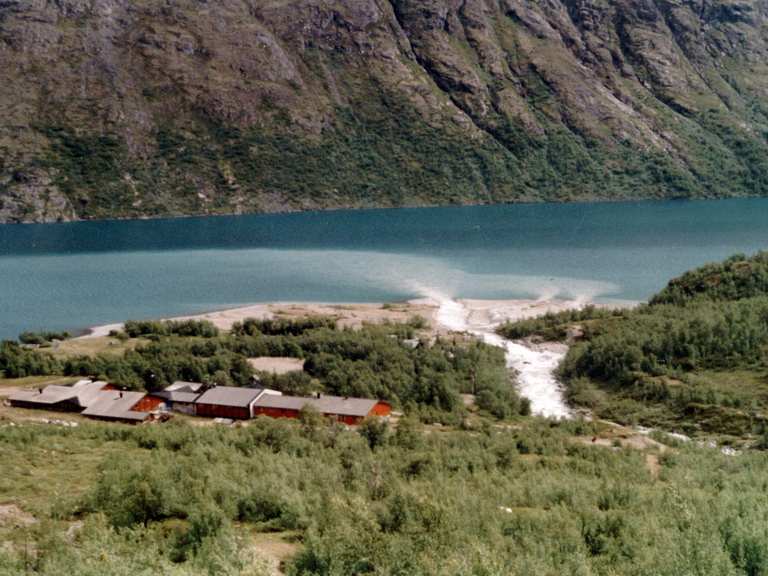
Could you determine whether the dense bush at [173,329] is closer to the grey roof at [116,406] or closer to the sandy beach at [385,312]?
the sandy beach at [385,312]

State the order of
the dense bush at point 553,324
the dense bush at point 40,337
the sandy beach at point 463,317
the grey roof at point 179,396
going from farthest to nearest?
1. the dense bush at point 40,337
2. the dense bush at point 553,324
3. the sandy beach at point 463,317
4. the grey roof at point 179,396

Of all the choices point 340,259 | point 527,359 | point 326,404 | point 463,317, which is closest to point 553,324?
point 527,359

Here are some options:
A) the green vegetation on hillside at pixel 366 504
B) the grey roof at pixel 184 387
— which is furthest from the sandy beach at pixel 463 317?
the green vegetation on hillside at pixel 366 504

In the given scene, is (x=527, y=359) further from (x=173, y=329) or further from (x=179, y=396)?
(x=173, y=329)

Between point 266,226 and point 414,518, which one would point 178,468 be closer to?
point 414,518

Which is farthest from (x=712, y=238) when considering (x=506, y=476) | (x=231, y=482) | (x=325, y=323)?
(x=231, y=482)

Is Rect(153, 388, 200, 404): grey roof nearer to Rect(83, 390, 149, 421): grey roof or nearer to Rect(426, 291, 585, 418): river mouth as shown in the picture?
Rect(83, 390, 149, 421): grey roof
